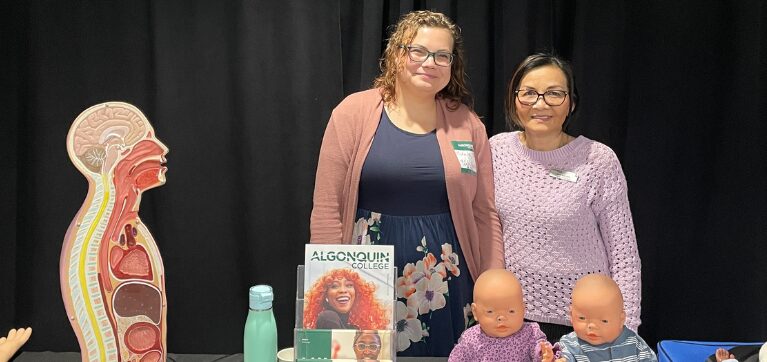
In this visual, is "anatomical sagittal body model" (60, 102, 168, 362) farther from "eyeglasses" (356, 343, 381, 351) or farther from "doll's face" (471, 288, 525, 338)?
"doll's face" (471, 288, 525, 338)

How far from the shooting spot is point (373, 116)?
1672 millimetres

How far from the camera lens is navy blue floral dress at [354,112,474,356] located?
1651 millimetres

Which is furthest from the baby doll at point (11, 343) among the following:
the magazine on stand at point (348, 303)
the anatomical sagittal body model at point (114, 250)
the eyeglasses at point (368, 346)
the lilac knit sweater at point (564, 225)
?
the lilac knit sweater at point (564, 225)

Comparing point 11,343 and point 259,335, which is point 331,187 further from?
point 11,343

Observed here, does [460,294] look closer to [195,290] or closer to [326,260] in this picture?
[326,260]

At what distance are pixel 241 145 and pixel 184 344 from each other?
2.90 feet

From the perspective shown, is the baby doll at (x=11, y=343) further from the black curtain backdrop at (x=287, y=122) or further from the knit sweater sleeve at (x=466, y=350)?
the black curtain backdrop at (x=287, y=122)

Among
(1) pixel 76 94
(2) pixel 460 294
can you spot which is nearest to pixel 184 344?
(1) pixel 76 94

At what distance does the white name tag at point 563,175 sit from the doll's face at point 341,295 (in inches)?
30.4

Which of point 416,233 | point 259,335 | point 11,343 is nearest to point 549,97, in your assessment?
point 416,233

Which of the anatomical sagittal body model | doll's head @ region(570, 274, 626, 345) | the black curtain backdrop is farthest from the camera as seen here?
the black curtain backdrop

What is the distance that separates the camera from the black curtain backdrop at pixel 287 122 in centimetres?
246

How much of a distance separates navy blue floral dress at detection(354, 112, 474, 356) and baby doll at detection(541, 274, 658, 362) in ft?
1.94

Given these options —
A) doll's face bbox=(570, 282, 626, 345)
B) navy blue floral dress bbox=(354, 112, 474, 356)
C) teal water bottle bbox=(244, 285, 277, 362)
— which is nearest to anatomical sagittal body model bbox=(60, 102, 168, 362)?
teal water bottle bbox=(244, 285, 277, 362)
